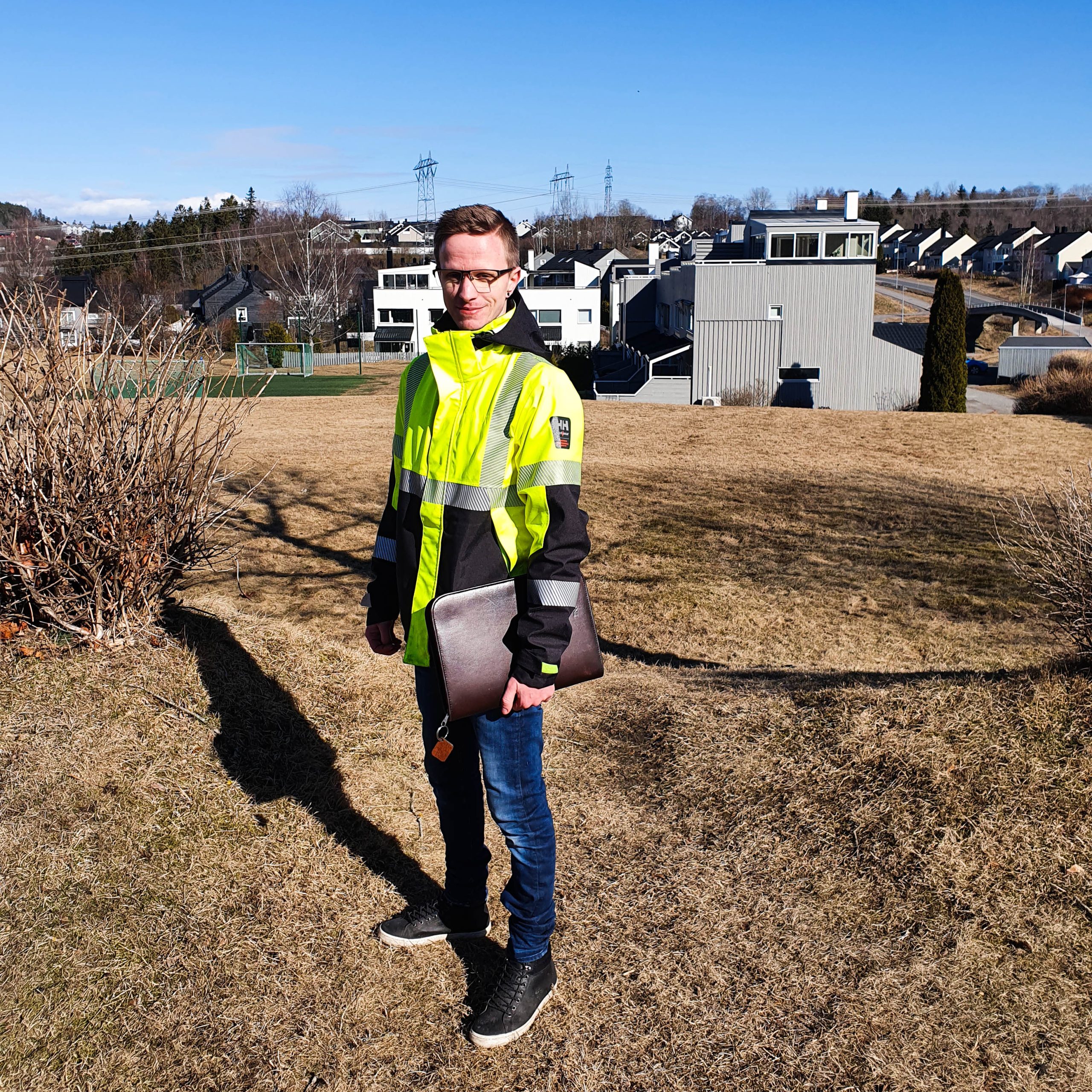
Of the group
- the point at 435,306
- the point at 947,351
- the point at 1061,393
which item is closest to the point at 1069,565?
the point at 1061,393

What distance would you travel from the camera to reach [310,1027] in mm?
2777

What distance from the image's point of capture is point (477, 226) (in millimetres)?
2578

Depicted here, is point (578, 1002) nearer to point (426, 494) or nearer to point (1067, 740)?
point (426, 494)

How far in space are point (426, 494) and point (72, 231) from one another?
106m

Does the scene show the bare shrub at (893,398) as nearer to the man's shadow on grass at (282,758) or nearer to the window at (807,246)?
the window at (807,246)

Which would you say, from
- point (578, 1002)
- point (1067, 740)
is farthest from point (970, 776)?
point (578, 1002)

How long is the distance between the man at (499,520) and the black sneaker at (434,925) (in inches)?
13.2

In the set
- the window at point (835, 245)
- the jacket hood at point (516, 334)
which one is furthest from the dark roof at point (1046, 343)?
the jacket hood at point (516, 334)

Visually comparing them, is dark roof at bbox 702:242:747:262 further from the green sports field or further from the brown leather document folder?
the brown leather document folder

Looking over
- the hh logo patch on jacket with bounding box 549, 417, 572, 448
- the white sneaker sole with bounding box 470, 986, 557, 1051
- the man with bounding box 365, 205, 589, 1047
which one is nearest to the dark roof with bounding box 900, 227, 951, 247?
the man with bounding box 365, 205, 589, 1047

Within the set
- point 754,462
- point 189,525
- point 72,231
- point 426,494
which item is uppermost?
point 72,231

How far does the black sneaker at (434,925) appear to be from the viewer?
10.2ft

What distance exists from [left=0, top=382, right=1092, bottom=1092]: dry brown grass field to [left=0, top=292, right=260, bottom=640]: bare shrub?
0.30 meters

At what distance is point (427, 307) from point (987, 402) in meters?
30.3
